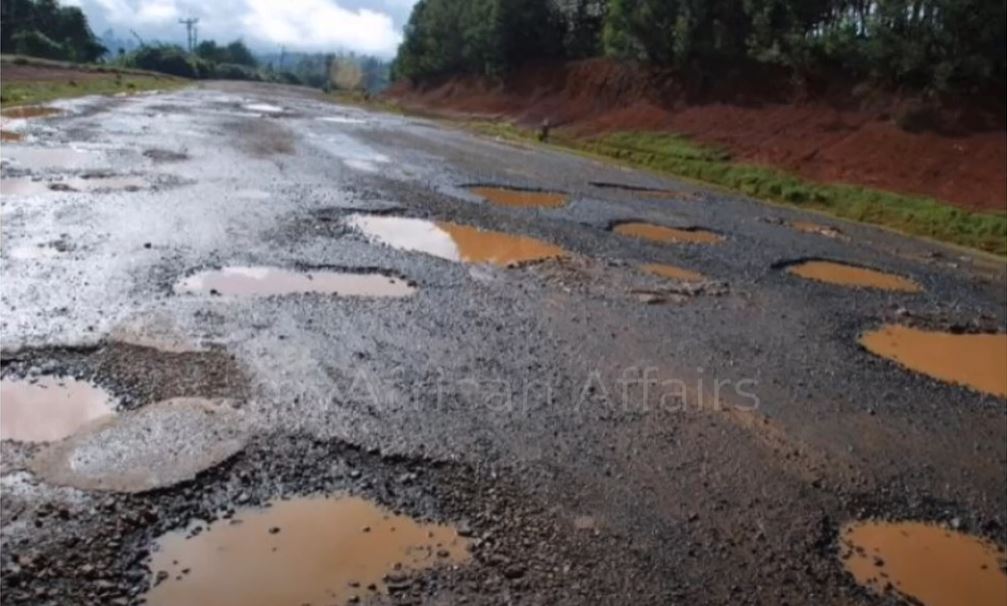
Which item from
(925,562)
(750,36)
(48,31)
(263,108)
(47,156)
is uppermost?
(48,31)

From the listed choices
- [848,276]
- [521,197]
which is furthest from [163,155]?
[848,276]

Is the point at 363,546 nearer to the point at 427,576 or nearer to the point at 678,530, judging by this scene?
the point at 427,576

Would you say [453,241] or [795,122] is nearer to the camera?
[453,241]

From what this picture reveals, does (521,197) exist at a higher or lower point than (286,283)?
higher

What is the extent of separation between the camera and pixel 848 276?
10.9 m

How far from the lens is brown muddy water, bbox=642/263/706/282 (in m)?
9.73

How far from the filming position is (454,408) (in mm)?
5602

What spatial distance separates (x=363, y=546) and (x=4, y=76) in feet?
115

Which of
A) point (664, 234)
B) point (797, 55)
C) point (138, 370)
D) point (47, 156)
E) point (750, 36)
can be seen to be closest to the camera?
point (138, 370)

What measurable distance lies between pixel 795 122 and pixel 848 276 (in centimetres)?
1507

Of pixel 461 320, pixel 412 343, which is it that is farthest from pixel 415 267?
pixel 412 343

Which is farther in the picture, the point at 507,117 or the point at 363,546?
the point at 507,117

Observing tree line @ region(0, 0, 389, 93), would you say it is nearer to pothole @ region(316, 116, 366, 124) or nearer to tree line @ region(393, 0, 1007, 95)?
tree line @ region(393, 0, 1007, 95)

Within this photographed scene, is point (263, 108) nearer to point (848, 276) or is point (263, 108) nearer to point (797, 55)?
point (797, 55)
